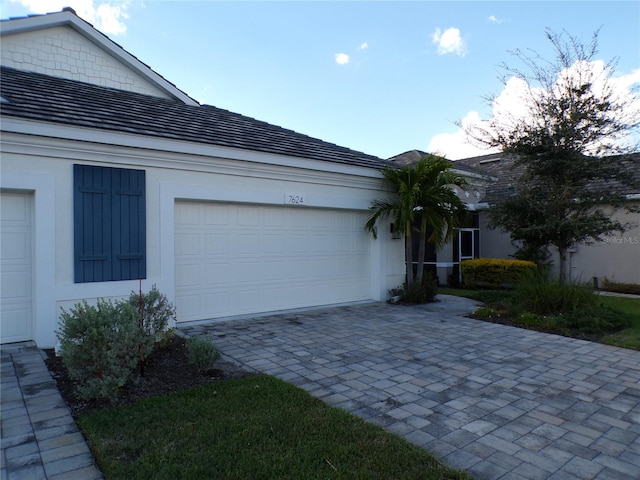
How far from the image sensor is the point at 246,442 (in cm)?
323

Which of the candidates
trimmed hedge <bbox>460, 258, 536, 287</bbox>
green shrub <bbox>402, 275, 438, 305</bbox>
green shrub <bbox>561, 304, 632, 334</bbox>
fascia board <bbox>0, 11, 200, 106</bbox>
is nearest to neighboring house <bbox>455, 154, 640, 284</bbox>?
trimmed hedge <bbox>460, 258, 536, 287</bbox>

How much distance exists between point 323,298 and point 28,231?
6027 mm

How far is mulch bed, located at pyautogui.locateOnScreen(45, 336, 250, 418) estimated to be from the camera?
409 centimetres

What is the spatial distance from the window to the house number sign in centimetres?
302

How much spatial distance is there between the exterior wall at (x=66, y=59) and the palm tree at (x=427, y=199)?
22.8 ft

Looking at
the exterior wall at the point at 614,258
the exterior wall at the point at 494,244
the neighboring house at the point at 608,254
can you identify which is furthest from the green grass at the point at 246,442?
the exterior wall at the point at 494,244

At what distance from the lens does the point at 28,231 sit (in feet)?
20.1

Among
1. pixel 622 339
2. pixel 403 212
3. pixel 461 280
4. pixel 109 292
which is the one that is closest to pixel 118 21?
pixel 109 292

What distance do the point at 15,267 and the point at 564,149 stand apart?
10911 mm

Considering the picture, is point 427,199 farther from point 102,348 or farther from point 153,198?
point 102,348

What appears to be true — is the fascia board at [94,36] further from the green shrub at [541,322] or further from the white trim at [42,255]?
the green shrub at [541,322]

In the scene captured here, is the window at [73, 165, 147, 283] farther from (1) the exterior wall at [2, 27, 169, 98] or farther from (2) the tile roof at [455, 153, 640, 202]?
(2) the tile roof at [455, 153, 640, 202]

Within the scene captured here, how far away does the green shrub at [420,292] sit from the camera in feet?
34.0

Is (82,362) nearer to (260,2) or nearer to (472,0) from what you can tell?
(260,2)
